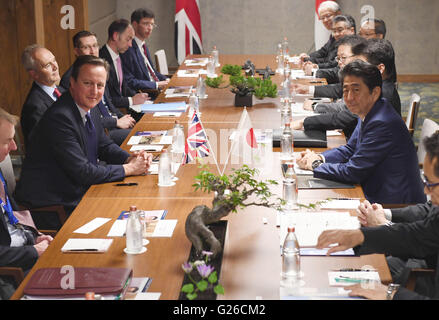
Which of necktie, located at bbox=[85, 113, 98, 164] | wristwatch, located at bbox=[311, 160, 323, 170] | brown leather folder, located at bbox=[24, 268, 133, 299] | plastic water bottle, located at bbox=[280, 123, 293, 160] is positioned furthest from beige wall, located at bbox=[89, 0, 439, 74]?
brown leather folder, located at bbox=[24, 268, 133, 299]

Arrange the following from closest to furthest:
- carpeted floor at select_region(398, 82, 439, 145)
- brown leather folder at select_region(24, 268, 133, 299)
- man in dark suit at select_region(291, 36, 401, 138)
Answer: brown leather folder at select_region(24, 268, 133, 299), man in dark suit at select_region(291, 36, 401, 138), carpeted floor at select_region(398, 82, 439, 145)

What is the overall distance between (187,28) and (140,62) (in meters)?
3.08

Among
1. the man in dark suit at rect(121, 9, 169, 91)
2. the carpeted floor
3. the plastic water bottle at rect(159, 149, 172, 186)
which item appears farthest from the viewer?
the carpeted floor

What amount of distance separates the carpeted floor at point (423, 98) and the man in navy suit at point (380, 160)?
3948 millimetres

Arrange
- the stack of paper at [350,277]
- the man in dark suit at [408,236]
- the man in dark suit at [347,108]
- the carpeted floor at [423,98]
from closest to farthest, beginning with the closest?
the stack of paper at [350,277] < the man in dark suit at [408,236] < the man in dark suit at [347,108] < the carpeted floor at [423,98]

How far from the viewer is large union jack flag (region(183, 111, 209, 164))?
3598 mm

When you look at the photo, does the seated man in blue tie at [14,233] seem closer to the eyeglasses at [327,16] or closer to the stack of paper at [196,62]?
the stack of paper at [196,62]

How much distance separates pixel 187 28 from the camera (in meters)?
10.1

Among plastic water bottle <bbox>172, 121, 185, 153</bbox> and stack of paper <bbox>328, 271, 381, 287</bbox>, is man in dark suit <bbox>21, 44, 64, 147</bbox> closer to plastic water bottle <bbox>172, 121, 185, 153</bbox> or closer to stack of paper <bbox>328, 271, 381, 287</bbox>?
plastic water bottle <bbox>172, 121, 185, 153</bbox>

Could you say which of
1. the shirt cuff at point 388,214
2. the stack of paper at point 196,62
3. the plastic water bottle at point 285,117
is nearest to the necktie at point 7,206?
the shirt cuff at point 388,214

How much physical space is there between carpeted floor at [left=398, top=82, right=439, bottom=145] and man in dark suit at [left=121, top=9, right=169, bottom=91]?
10.4 ft

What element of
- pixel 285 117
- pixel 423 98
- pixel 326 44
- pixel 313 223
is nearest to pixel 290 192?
pixel 313 223

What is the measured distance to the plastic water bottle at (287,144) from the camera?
4.05m
